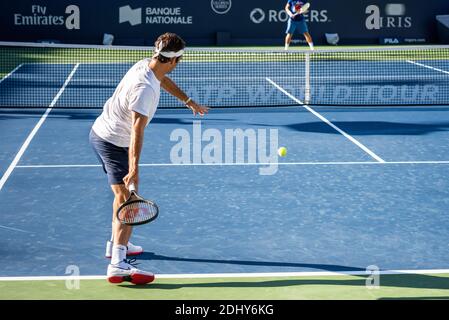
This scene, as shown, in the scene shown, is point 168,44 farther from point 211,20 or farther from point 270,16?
point 270,16

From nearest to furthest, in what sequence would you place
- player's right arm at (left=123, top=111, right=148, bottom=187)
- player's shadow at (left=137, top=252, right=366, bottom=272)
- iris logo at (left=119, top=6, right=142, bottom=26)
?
player's right arm at (left=123, top=111, right=148, bottom=187), player's shadow at (left=137, top=252, right=366, bottom=272), iris logo at (left=119, top=6, right=142, bottom=26)

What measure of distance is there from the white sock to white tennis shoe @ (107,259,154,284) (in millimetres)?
28

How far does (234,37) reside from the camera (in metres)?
28.3

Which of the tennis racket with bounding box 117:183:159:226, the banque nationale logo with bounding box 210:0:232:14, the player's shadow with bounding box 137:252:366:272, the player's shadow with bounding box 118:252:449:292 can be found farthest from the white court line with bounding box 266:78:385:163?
the banque nationale logo with bounding box 210:0:232:14

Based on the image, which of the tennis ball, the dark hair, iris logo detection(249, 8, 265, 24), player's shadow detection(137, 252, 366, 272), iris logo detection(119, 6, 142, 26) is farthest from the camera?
iris logo detection(249, 8, 265, 24)

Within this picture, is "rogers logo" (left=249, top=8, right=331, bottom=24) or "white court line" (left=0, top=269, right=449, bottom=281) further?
"rogers logo" (left=249, top=8, right=331, bottom=24)

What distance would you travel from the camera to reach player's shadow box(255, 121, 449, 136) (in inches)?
494

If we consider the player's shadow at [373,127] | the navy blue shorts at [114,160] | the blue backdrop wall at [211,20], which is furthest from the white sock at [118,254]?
the blue backdrop wall at [211,20]

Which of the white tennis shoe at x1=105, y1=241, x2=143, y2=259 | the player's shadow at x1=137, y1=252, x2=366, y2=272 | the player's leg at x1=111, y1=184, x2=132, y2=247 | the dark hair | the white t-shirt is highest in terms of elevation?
the dark hair

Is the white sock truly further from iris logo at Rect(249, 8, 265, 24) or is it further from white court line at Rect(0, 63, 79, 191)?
iris logo at Rect(249, 8, 265, 24)

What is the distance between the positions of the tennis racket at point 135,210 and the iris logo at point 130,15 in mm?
22721

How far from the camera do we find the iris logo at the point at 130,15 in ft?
91.2

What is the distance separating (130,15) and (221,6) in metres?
3.06
